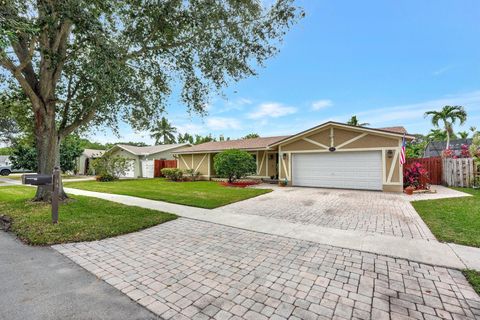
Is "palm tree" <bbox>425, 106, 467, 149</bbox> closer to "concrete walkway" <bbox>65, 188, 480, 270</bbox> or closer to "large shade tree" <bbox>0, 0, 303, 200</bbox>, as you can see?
"large shade tree" <bbox>0, 0, 303, 200</bbox>

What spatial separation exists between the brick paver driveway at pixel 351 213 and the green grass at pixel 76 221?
2795 millimetres

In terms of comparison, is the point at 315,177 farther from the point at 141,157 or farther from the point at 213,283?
the point at 141,157

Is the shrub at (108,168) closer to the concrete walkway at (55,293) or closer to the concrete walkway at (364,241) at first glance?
the concrete walkway at (364,241)

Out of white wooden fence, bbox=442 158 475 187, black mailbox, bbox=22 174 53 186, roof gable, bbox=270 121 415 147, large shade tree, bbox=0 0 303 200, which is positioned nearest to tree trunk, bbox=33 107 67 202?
large shade tree, bbox=0 0 303 200

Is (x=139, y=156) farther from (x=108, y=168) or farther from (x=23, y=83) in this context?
(x=23, y=83)

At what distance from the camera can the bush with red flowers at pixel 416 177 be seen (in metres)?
11.1

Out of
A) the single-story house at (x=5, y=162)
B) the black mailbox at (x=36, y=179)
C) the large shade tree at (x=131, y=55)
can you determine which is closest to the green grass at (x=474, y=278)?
the large shade tree at (x=131, y=55)

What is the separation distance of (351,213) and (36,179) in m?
8.49

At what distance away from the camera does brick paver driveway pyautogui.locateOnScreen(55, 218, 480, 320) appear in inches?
97.6

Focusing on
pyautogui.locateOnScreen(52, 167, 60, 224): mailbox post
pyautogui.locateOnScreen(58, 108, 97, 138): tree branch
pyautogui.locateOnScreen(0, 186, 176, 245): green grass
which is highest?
pyautogui.locateOnScreen(58, 108, 97, 138): tree branch

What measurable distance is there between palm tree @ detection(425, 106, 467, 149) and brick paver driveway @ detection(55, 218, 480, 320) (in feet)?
82.5

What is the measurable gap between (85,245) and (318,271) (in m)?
4.28

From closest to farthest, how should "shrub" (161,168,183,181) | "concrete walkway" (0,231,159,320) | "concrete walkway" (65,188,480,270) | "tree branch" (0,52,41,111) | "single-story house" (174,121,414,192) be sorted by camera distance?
1. "concrete walkway" (0,231,159,320)
2. "concrete walkway" (65,188,480,270)
3. "tree branch" (0,52,41,111)
4. "single-story house" (174,121,414,192)
5. "shrub" (161,168,183,181)

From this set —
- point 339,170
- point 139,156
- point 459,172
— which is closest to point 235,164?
point 339,170
